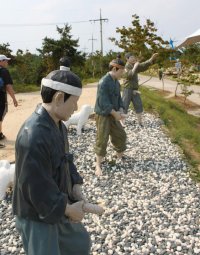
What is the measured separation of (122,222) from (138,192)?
0.86m

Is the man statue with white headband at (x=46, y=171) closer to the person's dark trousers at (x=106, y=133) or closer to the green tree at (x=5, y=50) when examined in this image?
the person's dark trousers at (x=106, y=133)

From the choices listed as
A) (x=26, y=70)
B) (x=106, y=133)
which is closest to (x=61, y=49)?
(x=26, y=70)

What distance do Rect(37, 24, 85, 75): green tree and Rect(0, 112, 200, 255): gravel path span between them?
53.8ft

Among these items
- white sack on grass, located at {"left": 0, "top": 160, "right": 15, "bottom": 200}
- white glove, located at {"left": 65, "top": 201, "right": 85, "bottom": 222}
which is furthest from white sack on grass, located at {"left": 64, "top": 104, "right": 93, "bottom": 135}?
white glove, located at {"left": 65, "top": 201, "right": 85, "bottom": 222}

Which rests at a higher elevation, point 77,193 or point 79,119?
point 77,193

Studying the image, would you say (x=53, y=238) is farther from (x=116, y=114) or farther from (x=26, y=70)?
(x=26, y=70)

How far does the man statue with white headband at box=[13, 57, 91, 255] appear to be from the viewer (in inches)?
72.1

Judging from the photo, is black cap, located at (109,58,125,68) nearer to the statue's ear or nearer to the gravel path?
the gravel path

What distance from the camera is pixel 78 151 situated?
639 centimetres

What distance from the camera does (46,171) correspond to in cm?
185

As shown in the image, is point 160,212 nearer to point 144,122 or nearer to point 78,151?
point 78,151

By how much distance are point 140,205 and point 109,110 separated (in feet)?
4.46

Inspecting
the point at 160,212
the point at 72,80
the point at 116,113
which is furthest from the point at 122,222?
the point at 72,80

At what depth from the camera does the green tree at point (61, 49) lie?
22094mm
